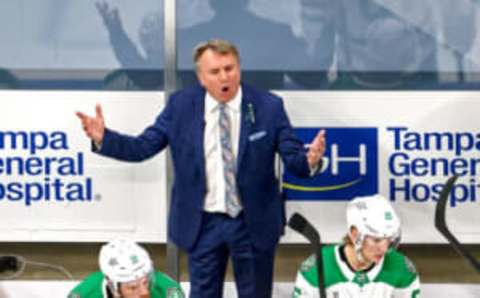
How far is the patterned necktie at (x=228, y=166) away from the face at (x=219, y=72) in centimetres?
10

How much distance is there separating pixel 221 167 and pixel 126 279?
899mm

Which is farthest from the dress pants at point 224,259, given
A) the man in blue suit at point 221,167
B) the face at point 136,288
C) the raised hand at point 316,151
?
the face at point 136,288

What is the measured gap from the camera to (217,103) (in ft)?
14.5

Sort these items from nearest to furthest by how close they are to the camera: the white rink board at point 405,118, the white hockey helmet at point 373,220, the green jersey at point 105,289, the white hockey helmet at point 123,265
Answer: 1. the white hockey helmet at point 123,265
2. the green jersey at point 105,289
3. the white hockey helmet at point 373,220
4. the white rink board at point 405,118

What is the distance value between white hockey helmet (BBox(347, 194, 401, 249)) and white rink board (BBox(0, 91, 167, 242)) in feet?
4.96

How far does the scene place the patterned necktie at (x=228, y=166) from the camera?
441cm

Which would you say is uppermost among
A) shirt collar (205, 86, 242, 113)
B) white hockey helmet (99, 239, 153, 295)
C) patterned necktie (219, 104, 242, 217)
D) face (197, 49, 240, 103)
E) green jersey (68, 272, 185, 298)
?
face (197, 49, 240, 103)

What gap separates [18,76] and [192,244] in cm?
144

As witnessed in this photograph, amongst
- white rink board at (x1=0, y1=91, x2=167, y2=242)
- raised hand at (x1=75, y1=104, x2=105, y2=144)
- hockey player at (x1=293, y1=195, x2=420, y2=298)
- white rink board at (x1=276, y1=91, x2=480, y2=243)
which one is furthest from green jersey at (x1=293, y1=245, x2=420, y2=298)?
white rink board at (x1=0, y1=91, x2=167, y2=242)

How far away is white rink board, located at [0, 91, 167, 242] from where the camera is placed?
5.29m

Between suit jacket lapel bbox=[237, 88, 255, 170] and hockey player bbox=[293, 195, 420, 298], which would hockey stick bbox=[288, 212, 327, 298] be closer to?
hockey player bbox=[293, 195, 420, 298]

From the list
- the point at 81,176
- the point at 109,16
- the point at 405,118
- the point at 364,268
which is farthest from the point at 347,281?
the point at 109,16

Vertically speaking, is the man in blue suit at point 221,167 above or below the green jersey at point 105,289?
above

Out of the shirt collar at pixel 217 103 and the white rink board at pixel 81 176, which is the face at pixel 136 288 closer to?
the shirt collar at pixel 217 103
